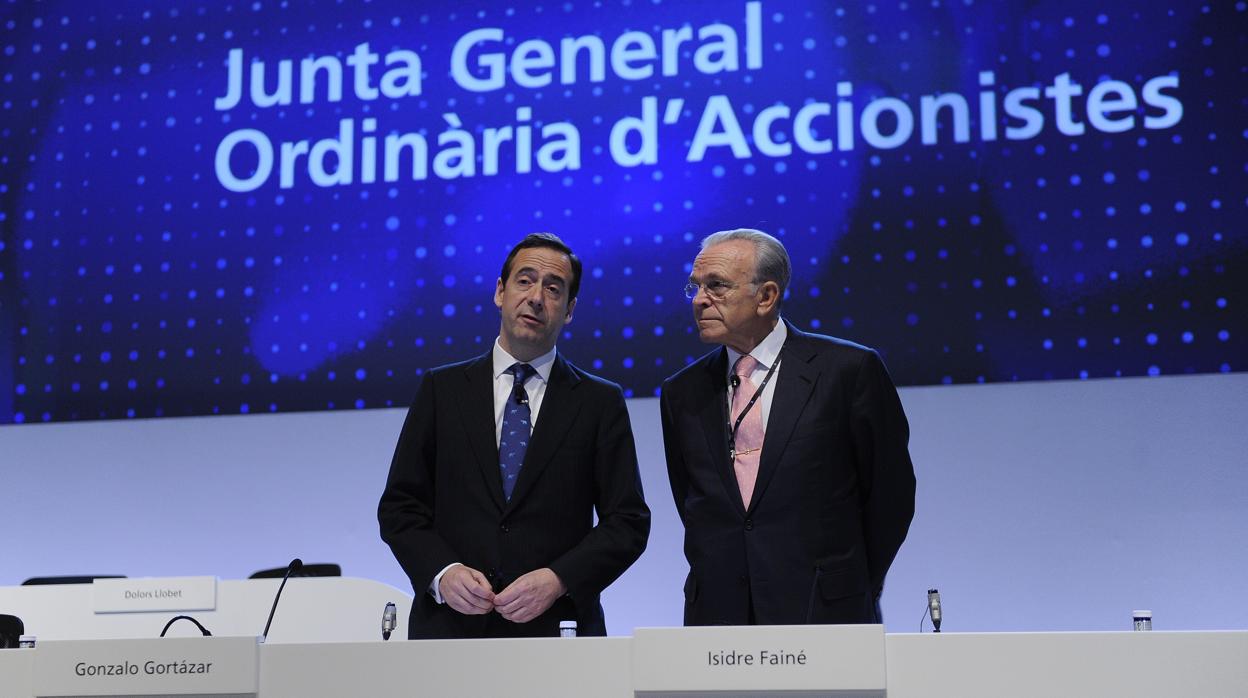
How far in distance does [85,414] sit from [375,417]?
3.70 ft

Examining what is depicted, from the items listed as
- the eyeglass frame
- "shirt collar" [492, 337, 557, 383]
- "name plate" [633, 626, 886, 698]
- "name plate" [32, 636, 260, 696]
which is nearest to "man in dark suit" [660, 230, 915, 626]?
the eyeglass frame

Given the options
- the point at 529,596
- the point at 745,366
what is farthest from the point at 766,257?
the point at 529,596

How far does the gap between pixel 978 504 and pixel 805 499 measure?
6.10 ft

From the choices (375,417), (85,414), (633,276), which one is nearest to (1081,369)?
(633,276)

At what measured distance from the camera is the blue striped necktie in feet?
8.61

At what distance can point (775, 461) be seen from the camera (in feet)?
8.25

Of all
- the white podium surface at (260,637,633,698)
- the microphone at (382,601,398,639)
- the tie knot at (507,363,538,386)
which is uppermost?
the tie knot at (507,363,538,386)

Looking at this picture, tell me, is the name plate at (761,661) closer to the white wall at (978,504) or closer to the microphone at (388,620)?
the microphone at (388,620)

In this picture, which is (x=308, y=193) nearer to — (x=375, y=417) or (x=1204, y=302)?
(x=375, y=417)

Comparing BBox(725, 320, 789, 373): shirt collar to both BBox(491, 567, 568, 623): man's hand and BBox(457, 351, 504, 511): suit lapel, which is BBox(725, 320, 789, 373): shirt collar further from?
BBox(491, 567, 568, 623): man's hand

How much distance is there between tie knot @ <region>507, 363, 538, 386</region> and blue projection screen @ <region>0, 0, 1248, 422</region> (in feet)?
5.13

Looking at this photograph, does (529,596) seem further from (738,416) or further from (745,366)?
(745,366)

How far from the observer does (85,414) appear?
15.5ft

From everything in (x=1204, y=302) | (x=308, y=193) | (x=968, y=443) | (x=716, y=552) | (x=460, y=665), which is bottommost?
(x=460, y=665)
